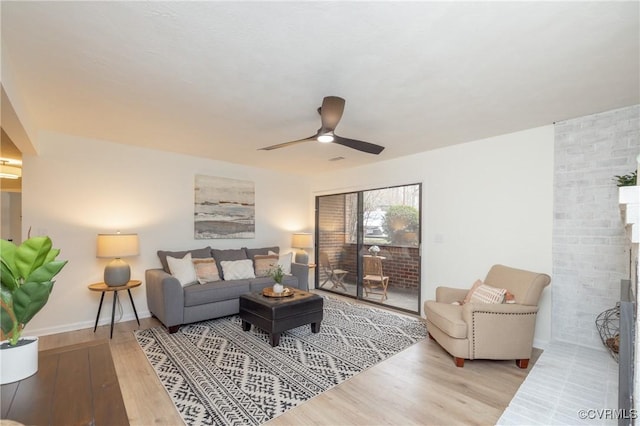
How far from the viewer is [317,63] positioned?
6.75 ft

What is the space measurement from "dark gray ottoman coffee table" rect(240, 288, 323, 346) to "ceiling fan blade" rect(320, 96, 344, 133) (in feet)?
6.56

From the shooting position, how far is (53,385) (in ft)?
3.44

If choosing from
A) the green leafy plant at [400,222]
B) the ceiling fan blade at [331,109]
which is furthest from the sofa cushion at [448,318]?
the ceiling fan blade at [331,109]

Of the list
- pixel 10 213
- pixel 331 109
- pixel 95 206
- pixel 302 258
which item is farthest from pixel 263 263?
pixel 10 213

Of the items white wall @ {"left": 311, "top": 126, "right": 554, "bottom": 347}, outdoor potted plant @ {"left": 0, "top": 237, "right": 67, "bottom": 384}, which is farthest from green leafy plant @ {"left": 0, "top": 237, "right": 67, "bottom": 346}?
white wall @ {"left": 311, "top": 126, "right": 554, "bottom": 347}

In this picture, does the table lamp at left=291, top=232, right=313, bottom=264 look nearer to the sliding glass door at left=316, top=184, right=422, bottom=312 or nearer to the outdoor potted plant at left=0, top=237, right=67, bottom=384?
the sliding glass door at left=316, top=184, right=422, bottom=312

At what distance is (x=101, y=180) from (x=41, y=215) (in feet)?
2.46

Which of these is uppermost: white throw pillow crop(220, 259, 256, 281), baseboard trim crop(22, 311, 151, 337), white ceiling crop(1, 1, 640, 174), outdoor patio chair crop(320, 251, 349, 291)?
white ceiling crop(1, 1, 640, 174)

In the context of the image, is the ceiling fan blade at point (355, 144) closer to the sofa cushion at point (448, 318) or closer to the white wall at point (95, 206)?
the sofa cushion at point (448, 318)

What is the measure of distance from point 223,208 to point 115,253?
1.82 metres

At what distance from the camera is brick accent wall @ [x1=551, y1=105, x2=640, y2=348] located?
9.25ft

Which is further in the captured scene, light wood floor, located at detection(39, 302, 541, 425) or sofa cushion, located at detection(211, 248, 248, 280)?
sofa cushion, located at detection(211, 248, 248, 280)

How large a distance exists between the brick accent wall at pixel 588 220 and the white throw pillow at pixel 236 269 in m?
3.86

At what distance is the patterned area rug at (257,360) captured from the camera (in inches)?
85.8
